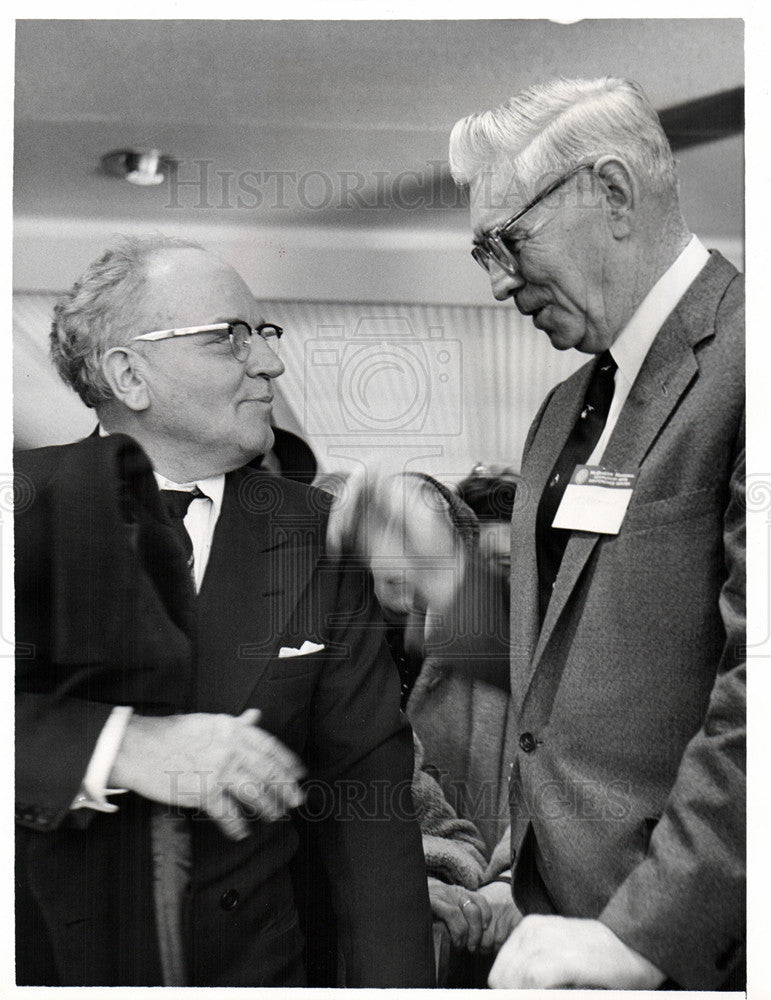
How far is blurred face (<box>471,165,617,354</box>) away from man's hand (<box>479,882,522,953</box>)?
1.17 meters

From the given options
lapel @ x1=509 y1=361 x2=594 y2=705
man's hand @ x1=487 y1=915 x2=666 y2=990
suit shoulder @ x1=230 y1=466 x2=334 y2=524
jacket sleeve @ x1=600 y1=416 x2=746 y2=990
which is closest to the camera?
jacket sleeve @ x1=600 y1=416 x2=746 y2=990

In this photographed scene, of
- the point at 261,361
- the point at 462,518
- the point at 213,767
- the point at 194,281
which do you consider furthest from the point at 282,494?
the point at 213,767

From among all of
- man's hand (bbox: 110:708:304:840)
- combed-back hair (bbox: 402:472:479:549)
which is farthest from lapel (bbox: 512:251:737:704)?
man's hand (bbox: 110:708:304:840)

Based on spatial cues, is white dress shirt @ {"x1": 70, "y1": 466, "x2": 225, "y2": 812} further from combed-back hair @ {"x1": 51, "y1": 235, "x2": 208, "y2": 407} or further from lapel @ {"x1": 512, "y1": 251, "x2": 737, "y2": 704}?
lapel @ {"x1": 512, "y1": 251, "x2": 737, "y2": 704}

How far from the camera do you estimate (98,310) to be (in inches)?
87.4

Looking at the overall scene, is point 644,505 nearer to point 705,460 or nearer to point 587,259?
point 705,460

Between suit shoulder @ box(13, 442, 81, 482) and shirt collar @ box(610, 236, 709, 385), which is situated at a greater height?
shirt collar @ box(610, 236, 709, 385)

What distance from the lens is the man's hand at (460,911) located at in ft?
7.27

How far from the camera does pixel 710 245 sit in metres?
2.13

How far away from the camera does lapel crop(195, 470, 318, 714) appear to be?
2.21 metres

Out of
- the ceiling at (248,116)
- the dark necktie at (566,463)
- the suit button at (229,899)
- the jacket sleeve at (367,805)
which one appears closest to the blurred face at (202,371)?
the ceiling at (248,116)

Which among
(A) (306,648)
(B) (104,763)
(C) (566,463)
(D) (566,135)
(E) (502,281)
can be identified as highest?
(D) (566,135)

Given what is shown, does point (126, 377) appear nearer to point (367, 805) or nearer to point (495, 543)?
point (495, 543)

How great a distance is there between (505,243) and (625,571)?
→ 2.36 ft
